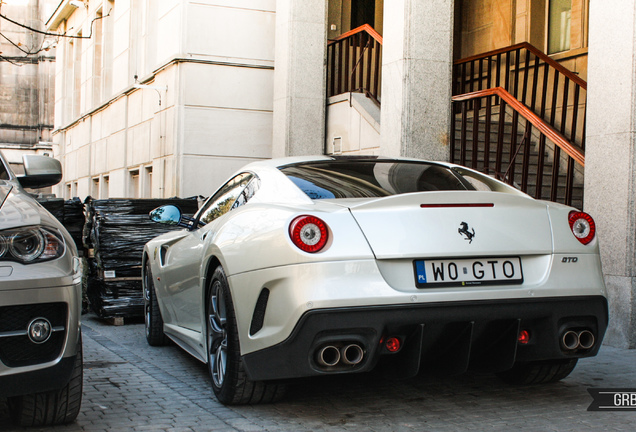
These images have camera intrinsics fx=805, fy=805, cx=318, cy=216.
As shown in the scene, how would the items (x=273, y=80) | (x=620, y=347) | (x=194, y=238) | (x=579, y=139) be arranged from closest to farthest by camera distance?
(x=194, y=238) < (x=620, y=347) < (x=579, y=139) < (x=273, y=80)

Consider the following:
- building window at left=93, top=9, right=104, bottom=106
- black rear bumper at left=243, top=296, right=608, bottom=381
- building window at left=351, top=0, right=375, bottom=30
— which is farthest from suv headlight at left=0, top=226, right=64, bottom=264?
building window at left=93, top=9, right=104, bottom=106

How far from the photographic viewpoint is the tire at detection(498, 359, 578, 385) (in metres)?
4.85

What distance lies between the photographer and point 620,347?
658 cm

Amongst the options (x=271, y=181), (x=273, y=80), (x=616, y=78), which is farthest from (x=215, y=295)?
(x=273, y=80)

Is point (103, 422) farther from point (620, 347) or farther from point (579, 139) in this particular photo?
point (579, 139)

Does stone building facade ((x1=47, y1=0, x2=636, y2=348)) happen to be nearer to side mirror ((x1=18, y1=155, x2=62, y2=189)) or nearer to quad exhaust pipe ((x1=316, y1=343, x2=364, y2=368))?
quad exhaust pipe ((x1=316, y1=343, x2=364, y2=368))

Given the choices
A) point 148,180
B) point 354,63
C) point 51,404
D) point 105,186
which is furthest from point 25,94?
point 51,404

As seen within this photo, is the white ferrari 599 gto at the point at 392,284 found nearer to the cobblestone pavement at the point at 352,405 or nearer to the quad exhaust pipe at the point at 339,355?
the quad exhaust pipe at the point at 339,355

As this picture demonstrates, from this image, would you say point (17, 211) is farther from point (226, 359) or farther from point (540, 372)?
point (540, 372)

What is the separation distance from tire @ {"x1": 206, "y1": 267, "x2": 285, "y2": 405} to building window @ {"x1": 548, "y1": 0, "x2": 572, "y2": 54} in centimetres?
1128

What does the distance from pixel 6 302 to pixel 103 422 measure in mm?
978

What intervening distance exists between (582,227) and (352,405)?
1579 mm

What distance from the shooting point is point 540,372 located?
Result: 4891 millimetres

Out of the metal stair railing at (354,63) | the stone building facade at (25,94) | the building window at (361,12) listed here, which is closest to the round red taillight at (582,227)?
the metal stair railing at (354,63)
